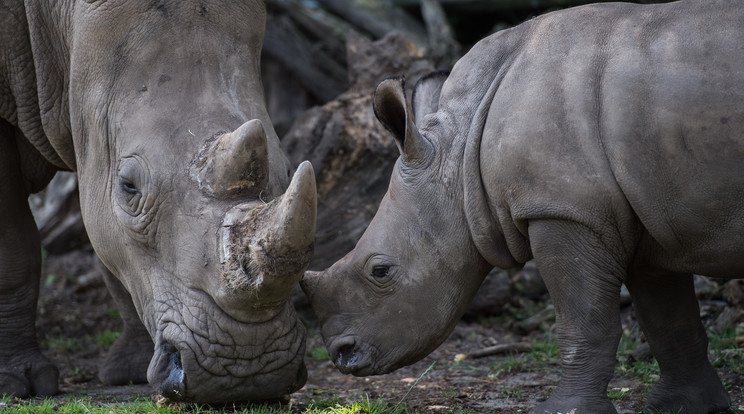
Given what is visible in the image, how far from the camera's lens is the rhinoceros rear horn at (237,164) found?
446 centimetres

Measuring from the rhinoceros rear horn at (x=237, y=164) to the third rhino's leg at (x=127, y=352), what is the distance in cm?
227

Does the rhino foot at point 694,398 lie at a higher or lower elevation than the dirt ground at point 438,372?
higher

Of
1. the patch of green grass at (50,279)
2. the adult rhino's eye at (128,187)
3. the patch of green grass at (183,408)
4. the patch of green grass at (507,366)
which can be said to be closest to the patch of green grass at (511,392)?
the patch of green grass at (507,366)

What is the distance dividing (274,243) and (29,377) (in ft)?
8.28

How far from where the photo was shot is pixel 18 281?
6152 millimetres

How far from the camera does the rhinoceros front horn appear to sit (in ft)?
13.5

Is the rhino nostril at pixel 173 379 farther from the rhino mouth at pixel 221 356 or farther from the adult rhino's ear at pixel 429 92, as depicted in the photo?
the adult rhino's ear at pixel 429 92

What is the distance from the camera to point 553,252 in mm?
4484

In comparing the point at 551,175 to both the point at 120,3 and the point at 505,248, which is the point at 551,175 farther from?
the point at 120,3

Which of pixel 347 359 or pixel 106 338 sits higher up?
pixel 347 359

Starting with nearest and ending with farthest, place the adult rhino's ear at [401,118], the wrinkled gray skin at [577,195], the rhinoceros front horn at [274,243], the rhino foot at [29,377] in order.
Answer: the rhinoceros front horn at [274,243], the wrinkled gray skin at [577,195], the adult rhino's ear at [401,118], the rhino foot at [29,377]

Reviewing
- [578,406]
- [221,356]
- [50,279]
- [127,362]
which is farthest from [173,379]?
[50,279]

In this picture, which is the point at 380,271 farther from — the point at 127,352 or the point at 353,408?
the point at 127,352

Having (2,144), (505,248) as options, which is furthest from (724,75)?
(2,144)
